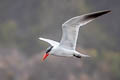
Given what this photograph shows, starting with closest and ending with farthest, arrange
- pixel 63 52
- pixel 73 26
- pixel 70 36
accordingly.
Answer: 1. pixel 73 26
2. pixel 70 36
3. pixel 63 52

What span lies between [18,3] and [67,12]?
8.43ft

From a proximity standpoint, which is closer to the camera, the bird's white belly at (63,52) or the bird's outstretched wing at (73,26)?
the bird's outstretched wing at (73,26)

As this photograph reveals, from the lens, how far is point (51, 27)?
1878 cm

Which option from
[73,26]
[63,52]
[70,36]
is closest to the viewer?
[73,26]

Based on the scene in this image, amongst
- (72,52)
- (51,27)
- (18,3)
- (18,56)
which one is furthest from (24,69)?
(72,52)

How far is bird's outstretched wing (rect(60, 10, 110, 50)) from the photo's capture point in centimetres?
767

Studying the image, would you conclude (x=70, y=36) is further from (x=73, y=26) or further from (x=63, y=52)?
(x=63, y=52)

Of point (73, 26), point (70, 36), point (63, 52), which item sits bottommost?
point (63, 52)

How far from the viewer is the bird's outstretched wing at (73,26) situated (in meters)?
7.67

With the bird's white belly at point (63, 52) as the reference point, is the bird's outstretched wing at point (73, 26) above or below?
above

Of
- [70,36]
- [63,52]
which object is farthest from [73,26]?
[63,52]

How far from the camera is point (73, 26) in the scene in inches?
310

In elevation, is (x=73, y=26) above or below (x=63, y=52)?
above

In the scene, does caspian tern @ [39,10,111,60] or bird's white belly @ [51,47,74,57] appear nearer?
caspian tern @ [39,10,111,60]
